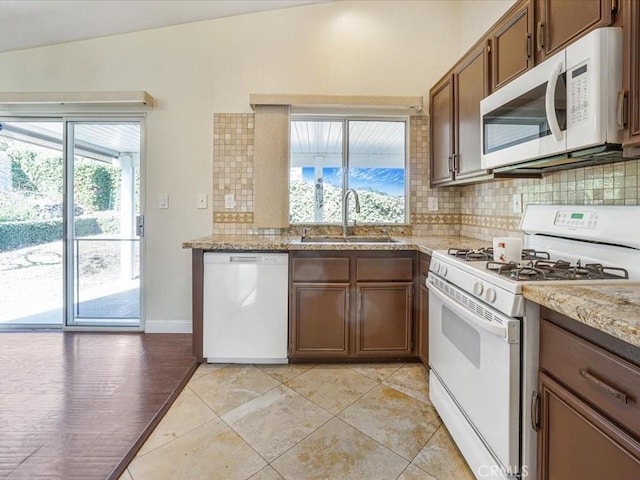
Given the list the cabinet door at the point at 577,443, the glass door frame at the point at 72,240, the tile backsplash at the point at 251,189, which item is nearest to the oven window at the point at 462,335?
the cabinet door at the point at 577,443

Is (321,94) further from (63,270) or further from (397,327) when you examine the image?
(63,270)

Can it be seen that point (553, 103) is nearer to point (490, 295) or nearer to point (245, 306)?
point (490, 295)

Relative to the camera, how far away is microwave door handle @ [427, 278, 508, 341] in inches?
45.3

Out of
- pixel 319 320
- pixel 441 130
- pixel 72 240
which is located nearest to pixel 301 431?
pixel 319 320

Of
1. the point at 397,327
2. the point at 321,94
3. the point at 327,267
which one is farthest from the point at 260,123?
the point at 397,327

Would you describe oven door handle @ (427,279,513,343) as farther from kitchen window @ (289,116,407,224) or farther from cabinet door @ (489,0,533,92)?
kitchen window @ (289,116,407,224)

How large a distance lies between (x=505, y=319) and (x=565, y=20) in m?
1.18

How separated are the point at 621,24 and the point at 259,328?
2.32 meters

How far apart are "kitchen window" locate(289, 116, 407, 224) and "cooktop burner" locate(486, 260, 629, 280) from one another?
5.55ft

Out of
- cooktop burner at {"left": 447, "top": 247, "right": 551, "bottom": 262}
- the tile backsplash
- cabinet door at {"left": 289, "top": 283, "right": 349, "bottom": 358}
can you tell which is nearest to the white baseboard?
the tile backsplash

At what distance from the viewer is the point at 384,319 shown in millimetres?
2371

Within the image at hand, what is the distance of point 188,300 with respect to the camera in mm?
3000

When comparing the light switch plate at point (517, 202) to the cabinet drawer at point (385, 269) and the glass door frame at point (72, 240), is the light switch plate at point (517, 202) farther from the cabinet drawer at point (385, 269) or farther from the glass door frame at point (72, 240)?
the glass door frame at point (72, 240)

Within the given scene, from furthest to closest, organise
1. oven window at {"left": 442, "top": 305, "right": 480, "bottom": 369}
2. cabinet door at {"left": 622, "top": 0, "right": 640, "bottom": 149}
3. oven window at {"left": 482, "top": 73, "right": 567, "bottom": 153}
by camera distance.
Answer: oven window at {"left": 442, "top": 305, "right": 480, "bottom": 369} < oven window at {"left": 482, "top": 73, "right": 567, "bottom": 153} < cabinet door at {"left": 622, "top": 0, "right": 640, "bottom": 149}
